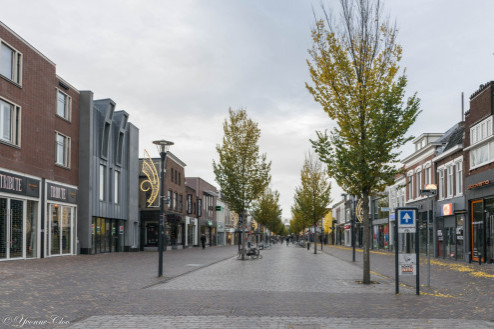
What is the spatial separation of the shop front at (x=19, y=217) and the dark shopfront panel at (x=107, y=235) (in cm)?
773

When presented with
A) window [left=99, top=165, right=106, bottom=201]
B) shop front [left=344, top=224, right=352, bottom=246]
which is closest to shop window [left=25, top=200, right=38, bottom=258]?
window [left=99, top=165, right=106, bottom=201]

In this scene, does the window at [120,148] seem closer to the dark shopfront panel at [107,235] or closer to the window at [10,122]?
the dark shopfront panel at [107,235]

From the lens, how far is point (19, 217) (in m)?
25.8

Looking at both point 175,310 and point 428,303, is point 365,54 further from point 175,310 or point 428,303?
point 175,310

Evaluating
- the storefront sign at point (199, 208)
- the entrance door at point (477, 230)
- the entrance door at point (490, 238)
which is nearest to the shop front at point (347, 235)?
the storefront sign at point (199, 208)

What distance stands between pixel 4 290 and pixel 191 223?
168 ft

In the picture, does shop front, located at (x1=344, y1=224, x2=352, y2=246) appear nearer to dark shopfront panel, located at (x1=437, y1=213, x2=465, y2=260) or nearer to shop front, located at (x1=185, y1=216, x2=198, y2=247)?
shop front, located at (x1=185, y1=216, x2=198, y2=247)

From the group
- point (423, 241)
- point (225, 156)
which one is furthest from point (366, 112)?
point (423, 241)

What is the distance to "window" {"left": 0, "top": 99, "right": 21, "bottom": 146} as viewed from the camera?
24688 millimetres

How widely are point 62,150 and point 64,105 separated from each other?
111 inches

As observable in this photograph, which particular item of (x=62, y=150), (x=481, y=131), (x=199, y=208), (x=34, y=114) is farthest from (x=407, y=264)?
(x=199, y=208)

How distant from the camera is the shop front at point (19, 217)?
952 inches

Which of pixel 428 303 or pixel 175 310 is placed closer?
pixel 175 310

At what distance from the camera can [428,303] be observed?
1147 cm
